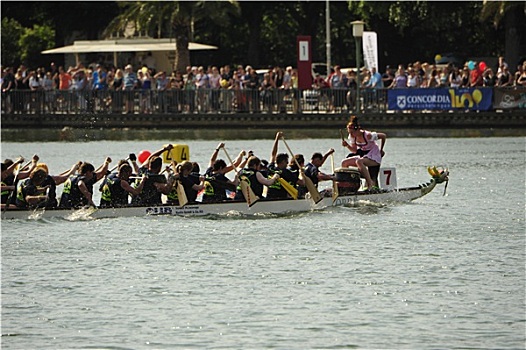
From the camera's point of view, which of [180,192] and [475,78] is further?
[475,78]

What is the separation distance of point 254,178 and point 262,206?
2.08ft

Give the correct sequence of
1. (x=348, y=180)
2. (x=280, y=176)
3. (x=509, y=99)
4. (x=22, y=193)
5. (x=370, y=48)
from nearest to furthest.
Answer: (x=22, y=193)
(x=280, y=176)
(x=348, y=180)
(x=509, y=99)
(x=370, y=48)

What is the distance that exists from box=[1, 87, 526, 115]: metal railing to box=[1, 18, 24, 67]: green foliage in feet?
54.0

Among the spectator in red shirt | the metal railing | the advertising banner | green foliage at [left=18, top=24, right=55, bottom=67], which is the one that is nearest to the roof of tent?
green foliage at [left=18, top=24, right=55, bottom=67]

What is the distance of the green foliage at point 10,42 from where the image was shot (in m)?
66.5

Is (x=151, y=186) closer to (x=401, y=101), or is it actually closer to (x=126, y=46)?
(x=401, y=101)

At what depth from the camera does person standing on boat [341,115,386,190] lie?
27750mm

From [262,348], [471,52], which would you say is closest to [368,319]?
[262,348]

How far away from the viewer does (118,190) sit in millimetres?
25766

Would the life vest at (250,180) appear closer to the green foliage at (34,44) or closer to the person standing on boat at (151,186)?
the person standing on boat at (151,186)

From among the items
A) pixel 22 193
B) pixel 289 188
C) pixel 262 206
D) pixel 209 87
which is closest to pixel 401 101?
pixel 209 87

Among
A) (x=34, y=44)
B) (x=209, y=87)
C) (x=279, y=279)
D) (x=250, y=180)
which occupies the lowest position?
(x=279, y=279)

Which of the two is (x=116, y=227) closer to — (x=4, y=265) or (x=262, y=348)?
(x=4, y=265)

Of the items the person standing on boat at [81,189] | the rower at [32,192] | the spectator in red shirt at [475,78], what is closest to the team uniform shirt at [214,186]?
the person standing on boat at [81,189]
